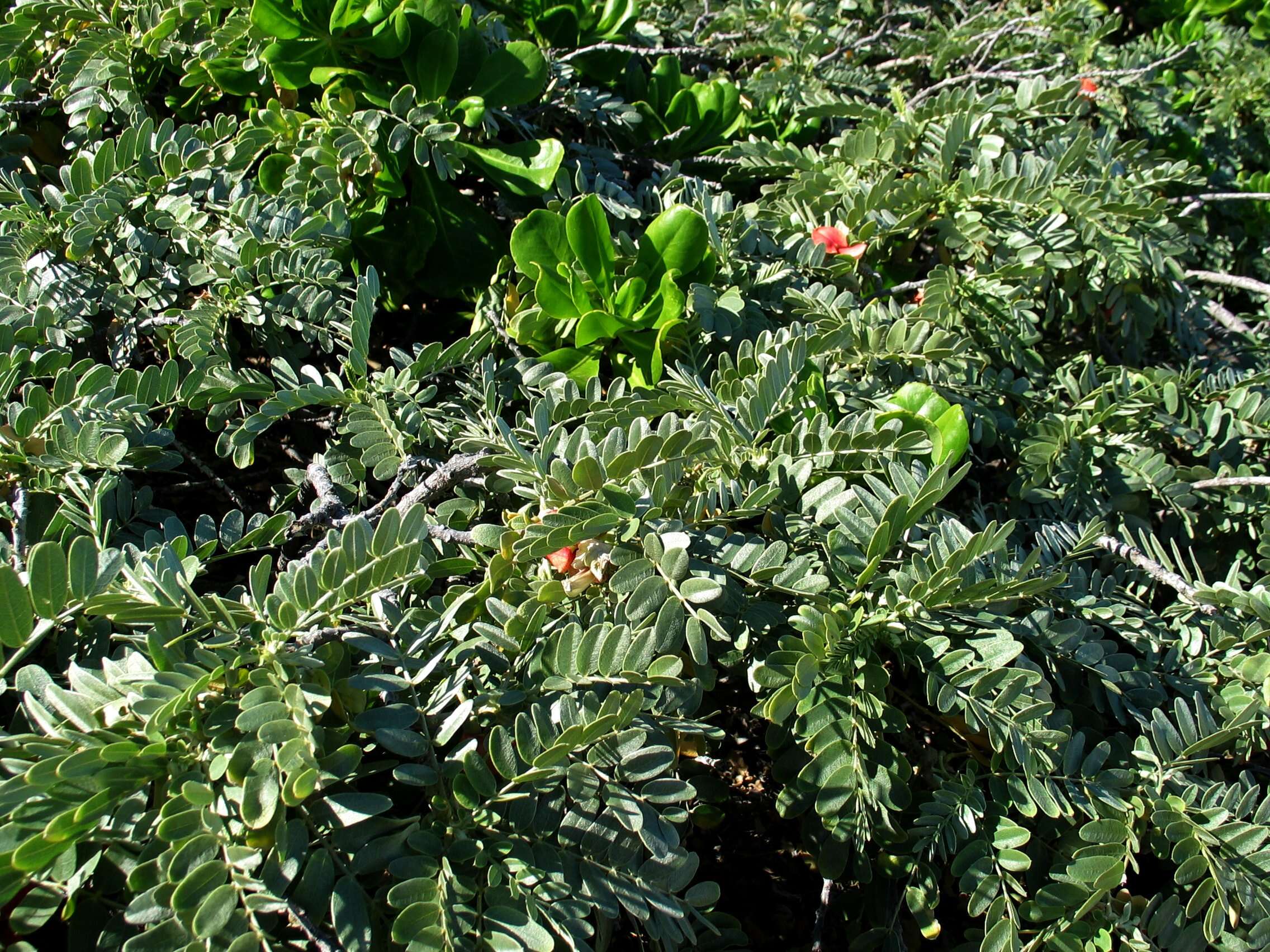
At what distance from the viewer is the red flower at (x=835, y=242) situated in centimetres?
173

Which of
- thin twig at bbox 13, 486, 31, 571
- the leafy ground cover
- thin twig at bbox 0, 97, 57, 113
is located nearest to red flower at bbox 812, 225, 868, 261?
the leafy ground cover

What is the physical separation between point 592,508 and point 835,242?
106 centimetres

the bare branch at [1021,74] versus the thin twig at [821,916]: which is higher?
the bare branch at [1021,74]

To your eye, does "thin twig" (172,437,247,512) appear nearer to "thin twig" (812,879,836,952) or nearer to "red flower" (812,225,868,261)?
"thin twig" (812,879,836,952)

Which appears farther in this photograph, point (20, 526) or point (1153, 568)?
point (1153, 568)

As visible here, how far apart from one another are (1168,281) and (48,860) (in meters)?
2.16

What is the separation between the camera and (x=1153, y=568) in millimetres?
1302

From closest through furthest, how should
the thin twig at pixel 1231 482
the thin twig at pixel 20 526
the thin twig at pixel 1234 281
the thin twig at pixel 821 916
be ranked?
the thin twig at pixel 20 526
the thin twig at pixel 821 916
the thin twig at pixel 1231 482
the thin twig at pixel 1234 281

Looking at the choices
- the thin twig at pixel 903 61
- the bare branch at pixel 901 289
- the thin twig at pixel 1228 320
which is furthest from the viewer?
the thin twig at pixel 903 61

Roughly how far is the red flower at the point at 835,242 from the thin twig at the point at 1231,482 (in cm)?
76

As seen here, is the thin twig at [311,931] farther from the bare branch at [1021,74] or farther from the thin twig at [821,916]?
the bare branch at [1021,74]

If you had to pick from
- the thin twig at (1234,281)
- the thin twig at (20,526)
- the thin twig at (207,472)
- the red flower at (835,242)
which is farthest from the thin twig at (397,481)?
the thin twig at (1234,281)

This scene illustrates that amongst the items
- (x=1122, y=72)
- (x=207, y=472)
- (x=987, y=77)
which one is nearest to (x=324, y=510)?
(x=207, y=472)

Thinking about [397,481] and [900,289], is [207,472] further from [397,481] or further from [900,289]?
[900,289]
